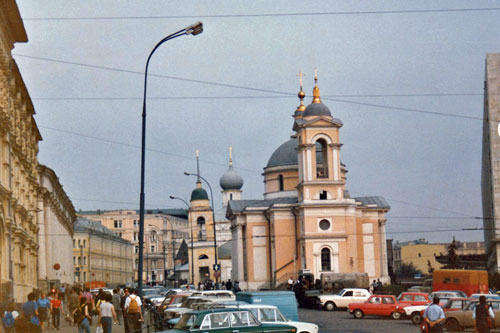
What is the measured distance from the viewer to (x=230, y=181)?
13975cm

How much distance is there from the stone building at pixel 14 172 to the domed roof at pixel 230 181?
100664mm

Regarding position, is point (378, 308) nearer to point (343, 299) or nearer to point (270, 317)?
point (343, 299)

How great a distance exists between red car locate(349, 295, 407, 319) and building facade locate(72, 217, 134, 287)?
158 ft

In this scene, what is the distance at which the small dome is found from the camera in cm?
8356

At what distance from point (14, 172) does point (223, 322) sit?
15024 millimetres

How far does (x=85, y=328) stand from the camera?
70.8 ft

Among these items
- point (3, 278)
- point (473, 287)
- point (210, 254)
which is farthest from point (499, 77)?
point (210, 254)

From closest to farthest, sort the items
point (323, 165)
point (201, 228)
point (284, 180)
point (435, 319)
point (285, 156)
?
point (435, 319), point (323, 165), point (284, 180), point (285, 156), point (201, 228)

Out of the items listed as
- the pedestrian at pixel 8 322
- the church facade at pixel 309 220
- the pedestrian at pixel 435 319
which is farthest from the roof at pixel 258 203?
the pedestrian at pixel 8 322

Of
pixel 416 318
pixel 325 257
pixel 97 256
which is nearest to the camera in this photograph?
pixel 416 318

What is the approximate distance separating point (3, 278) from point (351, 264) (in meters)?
54.7

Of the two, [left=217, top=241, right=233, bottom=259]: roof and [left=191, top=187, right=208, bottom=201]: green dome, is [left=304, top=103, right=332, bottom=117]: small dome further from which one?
[left=191, top=187, right=208, bottom=201]: green dome

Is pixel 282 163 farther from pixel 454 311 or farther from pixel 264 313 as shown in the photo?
pixel 264 313

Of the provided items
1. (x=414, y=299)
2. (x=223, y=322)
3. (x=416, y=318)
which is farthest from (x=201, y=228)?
(x=223, y=322)
